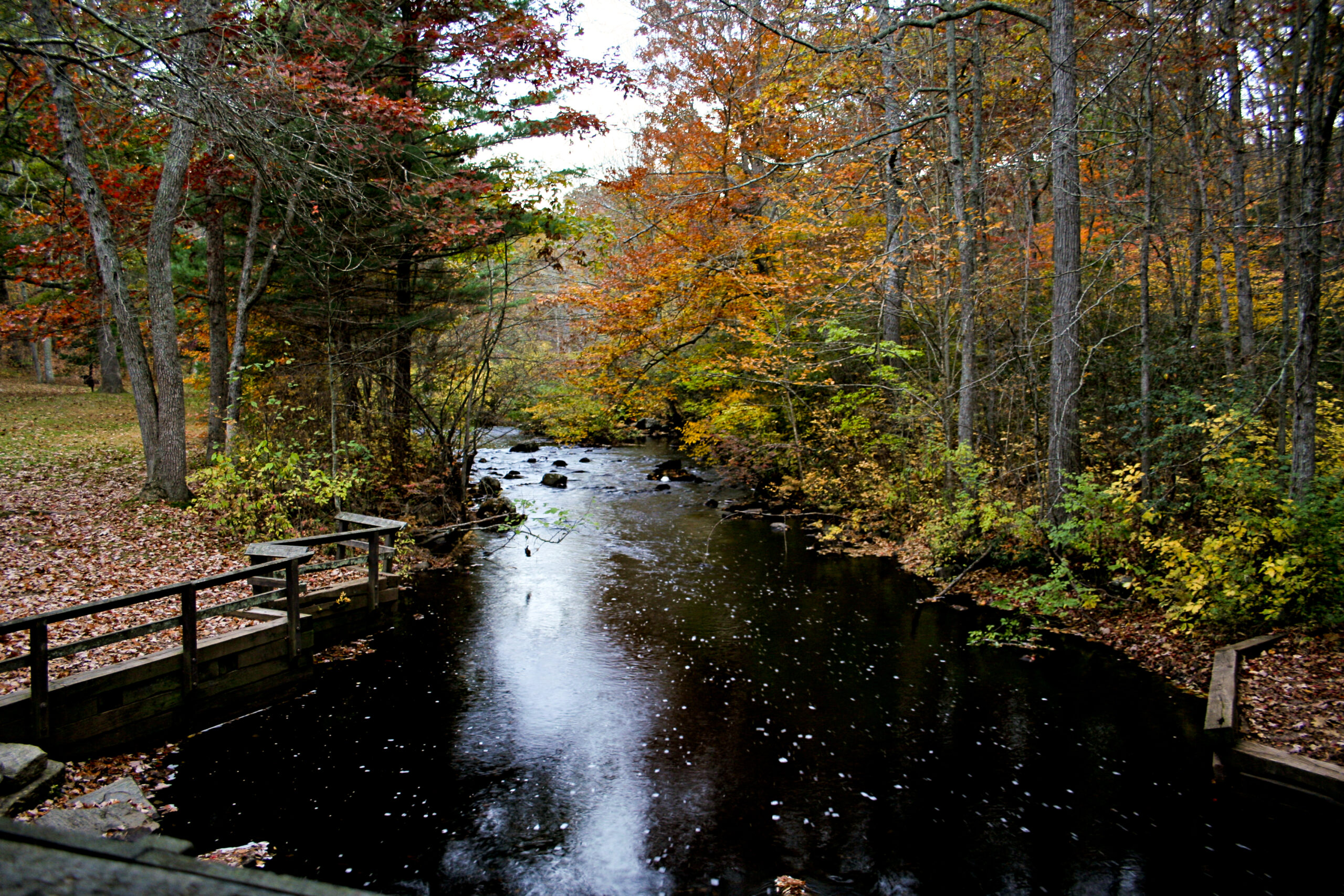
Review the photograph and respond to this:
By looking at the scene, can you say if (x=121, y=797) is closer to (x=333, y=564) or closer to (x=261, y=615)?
(x=261, y=615)

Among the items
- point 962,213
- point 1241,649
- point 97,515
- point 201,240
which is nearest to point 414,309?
point 201,240

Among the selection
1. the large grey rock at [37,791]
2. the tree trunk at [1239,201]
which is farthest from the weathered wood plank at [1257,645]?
the large grey rock at [37,791]

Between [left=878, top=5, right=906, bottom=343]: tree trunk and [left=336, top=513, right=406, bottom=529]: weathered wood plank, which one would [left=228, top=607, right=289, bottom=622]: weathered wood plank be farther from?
[left=878, top=5, right=906, bottom=343]: tree trunk

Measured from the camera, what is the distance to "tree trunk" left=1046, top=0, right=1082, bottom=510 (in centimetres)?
1031

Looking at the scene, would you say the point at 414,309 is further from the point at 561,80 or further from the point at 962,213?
the point at 962,213

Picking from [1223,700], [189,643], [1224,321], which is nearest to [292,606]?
[189,643]

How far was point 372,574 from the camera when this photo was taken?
1021 centimetres

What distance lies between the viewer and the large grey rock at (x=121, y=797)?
543 cm

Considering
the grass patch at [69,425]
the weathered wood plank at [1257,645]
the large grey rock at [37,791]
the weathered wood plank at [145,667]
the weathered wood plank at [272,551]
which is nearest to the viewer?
the large grey rock at [37,791]

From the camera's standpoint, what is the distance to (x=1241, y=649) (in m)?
7.57

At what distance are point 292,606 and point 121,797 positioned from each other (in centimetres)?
298

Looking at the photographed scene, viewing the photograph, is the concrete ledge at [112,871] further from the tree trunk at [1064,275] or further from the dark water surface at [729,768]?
the tree trunk at [1064,275]

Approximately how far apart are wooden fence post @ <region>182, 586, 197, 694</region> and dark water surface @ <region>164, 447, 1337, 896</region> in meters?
0.57

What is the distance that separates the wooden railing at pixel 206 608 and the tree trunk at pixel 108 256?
11.1 ft
